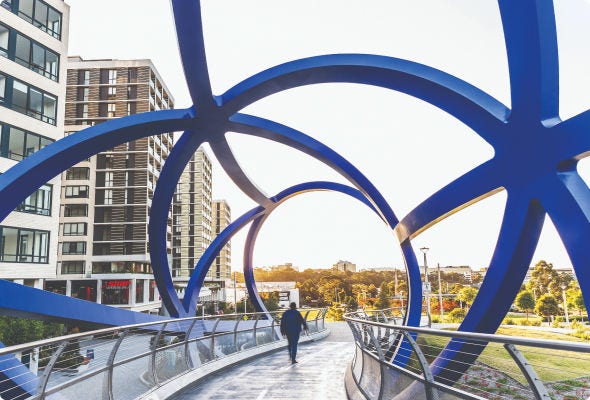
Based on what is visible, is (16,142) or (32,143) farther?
(32,143)

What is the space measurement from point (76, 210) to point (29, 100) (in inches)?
1062

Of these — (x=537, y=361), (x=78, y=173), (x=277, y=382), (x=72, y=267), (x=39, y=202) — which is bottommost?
(x=537, y=361)

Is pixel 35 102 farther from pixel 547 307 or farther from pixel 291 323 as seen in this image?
pixel 547 307

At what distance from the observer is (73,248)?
50.4 metres

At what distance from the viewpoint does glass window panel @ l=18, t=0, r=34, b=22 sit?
26391mm

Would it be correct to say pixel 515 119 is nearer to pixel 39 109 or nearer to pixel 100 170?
pixel 39 109

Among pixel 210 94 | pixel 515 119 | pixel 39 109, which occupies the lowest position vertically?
pixel 515 119

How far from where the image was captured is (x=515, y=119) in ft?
23.9

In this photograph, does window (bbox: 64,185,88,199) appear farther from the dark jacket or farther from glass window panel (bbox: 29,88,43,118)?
the dark jacket

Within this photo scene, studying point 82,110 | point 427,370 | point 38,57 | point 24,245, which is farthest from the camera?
point 82,110

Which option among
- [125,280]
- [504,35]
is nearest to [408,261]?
[504,35]

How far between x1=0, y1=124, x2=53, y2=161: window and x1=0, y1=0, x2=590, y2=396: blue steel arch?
14.0m

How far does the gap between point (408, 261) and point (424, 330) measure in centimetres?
1143

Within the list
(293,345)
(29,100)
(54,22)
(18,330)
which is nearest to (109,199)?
(54,22)
